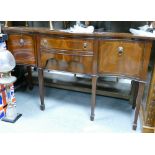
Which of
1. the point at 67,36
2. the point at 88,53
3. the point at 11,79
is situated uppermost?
the point at 67,36

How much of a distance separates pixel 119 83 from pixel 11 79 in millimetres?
1270

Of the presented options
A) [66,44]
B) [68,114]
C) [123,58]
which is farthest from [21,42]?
[123,58]

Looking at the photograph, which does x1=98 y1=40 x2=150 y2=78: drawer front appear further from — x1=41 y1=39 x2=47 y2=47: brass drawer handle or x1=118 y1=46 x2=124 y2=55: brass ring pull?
x1=41 y1=39 x2=47 y2=47: brass drawer handle

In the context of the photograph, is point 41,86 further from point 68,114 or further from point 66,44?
point 66,44

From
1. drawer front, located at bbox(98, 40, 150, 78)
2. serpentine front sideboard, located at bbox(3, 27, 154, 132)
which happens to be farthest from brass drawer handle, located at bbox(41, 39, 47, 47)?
drawer front, located at bbox(98, 40, 150, 78)

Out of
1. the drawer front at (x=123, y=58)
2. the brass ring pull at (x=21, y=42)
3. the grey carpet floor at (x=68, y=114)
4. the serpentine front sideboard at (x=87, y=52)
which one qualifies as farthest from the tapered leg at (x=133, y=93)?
the brass ring pull at (x=21, y=42)

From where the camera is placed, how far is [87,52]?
5.59ft

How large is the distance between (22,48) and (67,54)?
48 cm

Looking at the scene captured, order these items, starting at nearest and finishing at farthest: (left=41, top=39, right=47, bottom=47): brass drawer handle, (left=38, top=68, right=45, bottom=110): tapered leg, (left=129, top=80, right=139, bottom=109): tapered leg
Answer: (left=41, top=39, right=47, bottom=47): brass drawer handle, (left=38, top=68, right=45, bottom=110): tapered leg, (left=129, top=80, right=139, bottom=109): tapered leg

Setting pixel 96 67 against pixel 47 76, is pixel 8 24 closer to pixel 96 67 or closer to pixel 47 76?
pixel 47 76

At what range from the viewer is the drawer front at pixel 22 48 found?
1.88 metres

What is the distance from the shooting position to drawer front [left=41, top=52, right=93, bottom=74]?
5.74 ft
